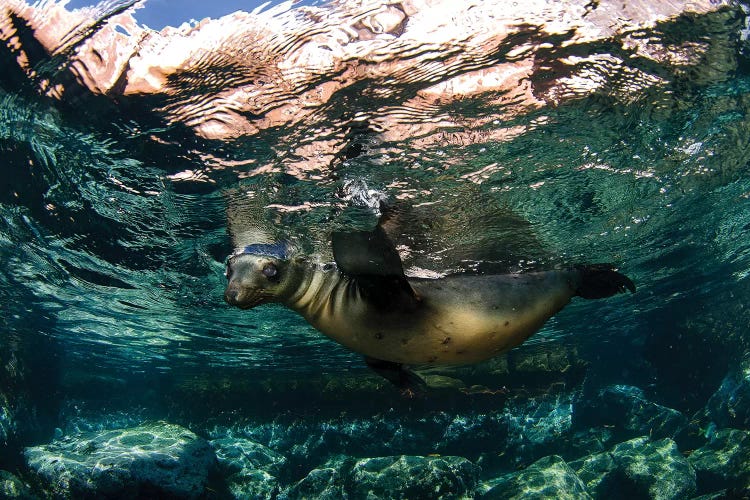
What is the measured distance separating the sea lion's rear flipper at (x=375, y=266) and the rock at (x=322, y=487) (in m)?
9.90

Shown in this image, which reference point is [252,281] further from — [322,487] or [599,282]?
[322,487]

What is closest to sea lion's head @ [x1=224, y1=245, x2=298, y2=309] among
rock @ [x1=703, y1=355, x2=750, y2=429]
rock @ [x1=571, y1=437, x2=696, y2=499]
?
rock @ [x1=571, y1=437, x2=696, y2=499]

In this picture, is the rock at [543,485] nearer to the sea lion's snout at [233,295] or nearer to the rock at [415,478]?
the rock at [415,478]

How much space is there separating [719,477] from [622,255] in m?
6.88

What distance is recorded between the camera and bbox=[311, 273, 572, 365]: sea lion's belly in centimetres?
382

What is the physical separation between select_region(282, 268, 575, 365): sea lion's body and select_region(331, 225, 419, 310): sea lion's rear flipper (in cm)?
12

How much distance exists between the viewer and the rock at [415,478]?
10.8m

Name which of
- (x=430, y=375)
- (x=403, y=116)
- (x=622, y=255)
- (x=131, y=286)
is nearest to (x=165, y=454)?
(x=131, y=286)

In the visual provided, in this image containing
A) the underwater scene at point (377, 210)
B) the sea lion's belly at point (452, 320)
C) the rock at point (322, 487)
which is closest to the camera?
the sea lion's belly at point (452, 320)

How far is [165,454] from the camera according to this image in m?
11.8

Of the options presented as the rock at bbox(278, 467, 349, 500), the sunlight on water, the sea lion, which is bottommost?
the rock at bbox(278, 467, 349, 500)

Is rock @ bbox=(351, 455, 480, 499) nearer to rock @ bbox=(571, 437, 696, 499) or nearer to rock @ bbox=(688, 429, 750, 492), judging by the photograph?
rock @ bbox=(571, 437, 696, 499)

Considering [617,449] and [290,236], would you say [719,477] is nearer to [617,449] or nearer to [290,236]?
[617,449]

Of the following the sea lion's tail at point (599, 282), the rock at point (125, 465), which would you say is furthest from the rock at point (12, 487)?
the sea lion's tail at point (599, 282)
